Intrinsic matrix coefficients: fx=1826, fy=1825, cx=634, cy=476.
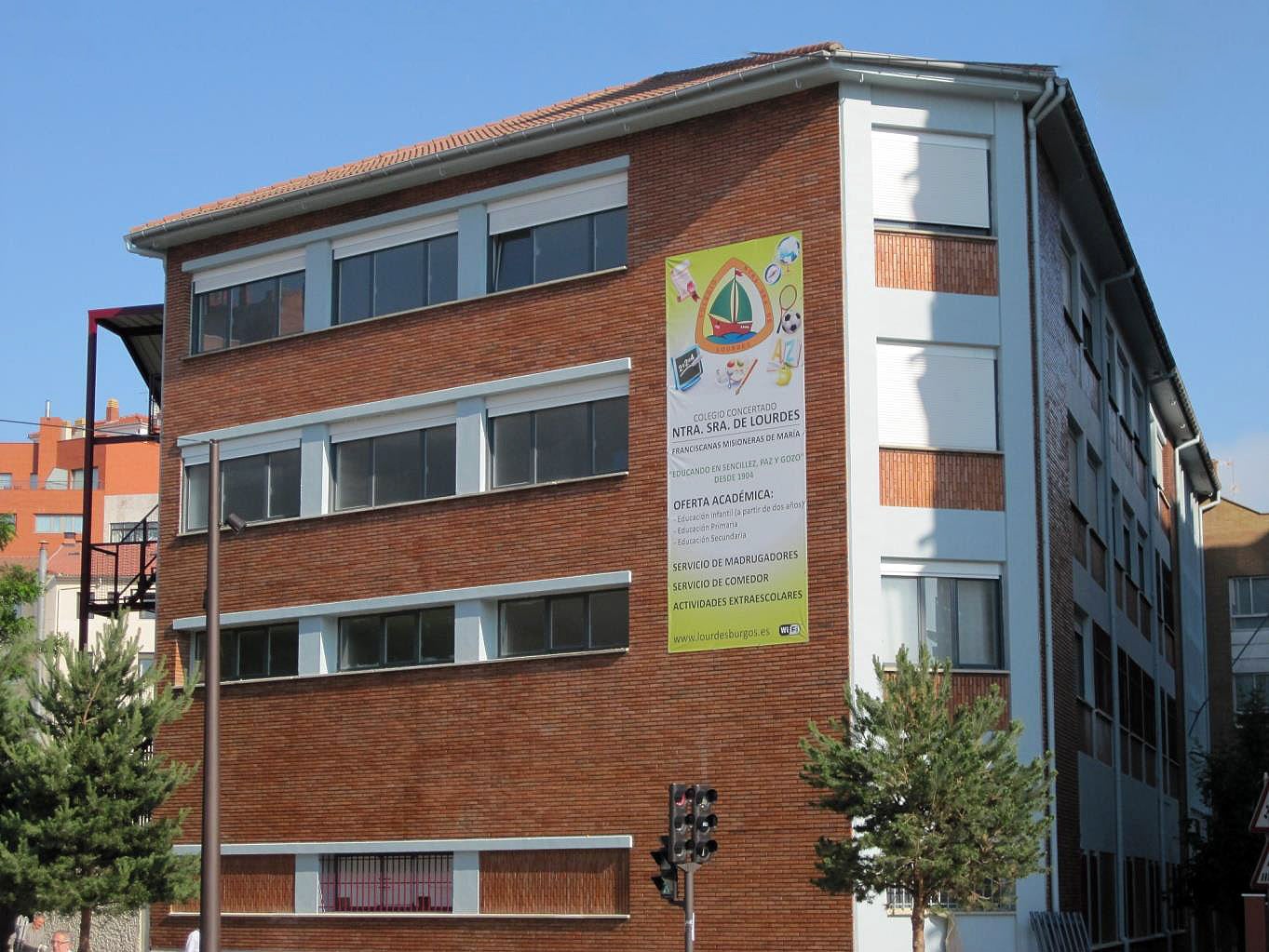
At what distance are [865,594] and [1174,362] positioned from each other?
19.1 m

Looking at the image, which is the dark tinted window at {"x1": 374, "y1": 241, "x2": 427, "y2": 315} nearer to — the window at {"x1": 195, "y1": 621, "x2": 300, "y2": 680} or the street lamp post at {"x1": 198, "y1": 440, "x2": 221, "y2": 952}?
the window at {"x1": 195, "y1": 621, "x2": 300, "y2": 680}

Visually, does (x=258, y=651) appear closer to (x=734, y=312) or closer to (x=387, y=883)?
(x=387, y=883)

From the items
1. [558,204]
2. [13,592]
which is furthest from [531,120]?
[13,592]

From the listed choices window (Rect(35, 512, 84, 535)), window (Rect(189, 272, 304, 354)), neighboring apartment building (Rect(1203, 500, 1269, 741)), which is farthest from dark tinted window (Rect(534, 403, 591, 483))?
window (Rect(35, 512, 84, 535))

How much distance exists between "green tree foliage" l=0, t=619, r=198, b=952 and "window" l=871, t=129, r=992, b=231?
12823 millimetres

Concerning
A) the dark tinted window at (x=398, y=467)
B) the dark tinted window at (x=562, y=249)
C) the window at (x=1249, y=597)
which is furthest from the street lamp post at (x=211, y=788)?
the window at (x=1249, y=597)

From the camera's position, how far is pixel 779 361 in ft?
84.2

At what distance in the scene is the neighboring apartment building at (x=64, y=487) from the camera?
258 feet

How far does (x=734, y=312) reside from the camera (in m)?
26.2

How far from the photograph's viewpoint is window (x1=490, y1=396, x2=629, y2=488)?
27188 millimetres

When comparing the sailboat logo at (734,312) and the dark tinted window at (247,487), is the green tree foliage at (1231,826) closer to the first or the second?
the sailboat logo at (734,312)

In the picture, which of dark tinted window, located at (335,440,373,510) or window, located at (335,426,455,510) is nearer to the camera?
window, located at (335,426,455,510)

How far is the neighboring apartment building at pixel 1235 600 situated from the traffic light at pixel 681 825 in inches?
1635

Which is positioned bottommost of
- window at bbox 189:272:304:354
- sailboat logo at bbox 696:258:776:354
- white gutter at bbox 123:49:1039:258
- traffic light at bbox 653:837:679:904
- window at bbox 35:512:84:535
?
traffic light at bbox 653:837:679:904
